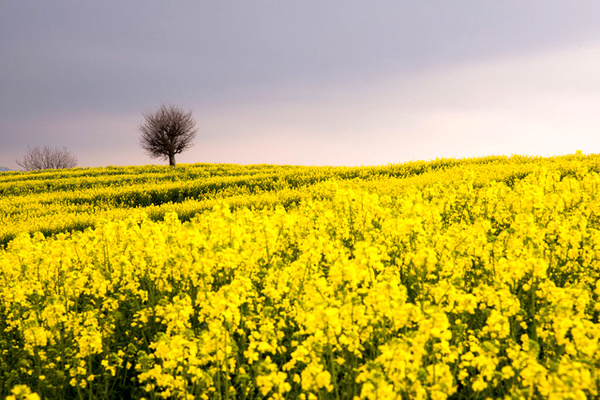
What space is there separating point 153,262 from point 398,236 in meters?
3.60

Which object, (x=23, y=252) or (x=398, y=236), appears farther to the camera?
(x=23, y=252)

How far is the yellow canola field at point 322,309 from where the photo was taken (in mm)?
3365

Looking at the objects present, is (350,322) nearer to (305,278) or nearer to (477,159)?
(305,278)

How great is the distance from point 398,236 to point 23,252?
19.9 ft

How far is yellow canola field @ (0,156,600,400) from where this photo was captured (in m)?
3.37

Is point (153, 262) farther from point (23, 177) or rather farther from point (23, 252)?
point (23, 177)

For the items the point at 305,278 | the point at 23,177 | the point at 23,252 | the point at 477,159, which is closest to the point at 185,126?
the point at 23,177

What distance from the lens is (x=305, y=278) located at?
5.32m

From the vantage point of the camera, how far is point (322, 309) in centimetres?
347

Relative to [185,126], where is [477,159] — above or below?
below

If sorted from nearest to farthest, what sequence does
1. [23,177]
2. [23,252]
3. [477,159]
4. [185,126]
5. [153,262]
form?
1. [153,262]
2. [23,252]
3. [477,159]
4. [23,177]
5. [185,126]

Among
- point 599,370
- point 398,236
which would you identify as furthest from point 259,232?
point 599,370

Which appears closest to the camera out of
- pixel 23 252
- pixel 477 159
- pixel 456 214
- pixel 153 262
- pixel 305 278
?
pixel 305 278

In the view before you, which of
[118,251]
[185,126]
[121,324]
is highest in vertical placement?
[185,126]
